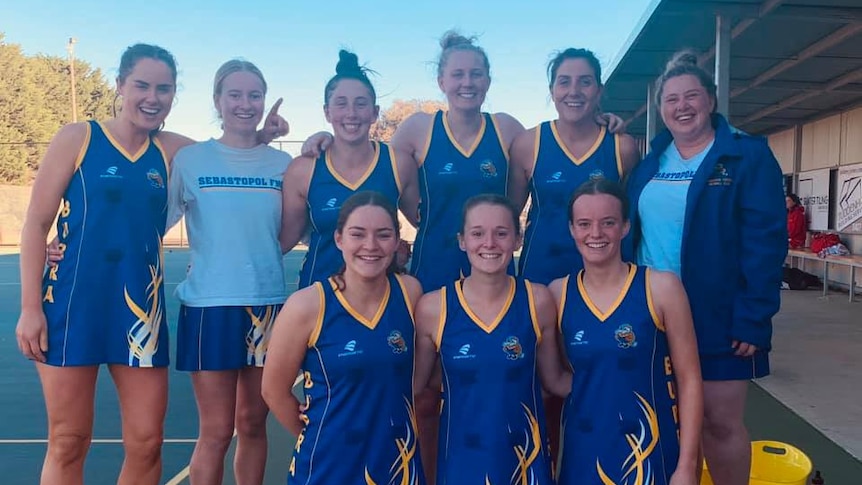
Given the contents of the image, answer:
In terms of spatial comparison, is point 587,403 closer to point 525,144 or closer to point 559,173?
point 559,173

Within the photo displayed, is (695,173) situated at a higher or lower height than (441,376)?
higher

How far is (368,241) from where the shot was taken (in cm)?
238

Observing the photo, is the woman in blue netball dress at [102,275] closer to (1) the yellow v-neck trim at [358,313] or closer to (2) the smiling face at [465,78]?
(1) the yellow v-neck trim at [358,313]

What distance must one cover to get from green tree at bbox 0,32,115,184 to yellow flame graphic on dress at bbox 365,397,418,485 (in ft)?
133

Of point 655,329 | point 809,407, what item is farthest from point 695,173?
point 809,407

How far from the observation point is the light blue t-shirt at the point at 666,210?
8.89ft

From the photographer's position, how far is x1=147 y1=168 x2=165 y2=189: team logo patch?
9.06 ft

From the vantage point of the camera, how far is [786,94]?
12.8m

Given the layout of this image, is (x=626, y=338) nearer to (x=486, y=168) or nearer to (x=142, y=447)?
(x=486, y=168)

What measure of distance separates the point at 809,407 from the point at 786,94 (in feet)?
29.7

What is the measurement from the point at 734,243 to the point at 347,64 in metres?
1.78

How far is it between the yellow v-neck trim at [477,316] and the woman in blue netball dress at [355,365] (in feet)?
0.62

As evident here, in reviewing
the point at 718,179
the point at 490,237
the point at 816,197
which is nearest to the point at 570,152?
the point at 718,179

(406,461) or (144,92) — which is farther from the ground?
(144,92)
